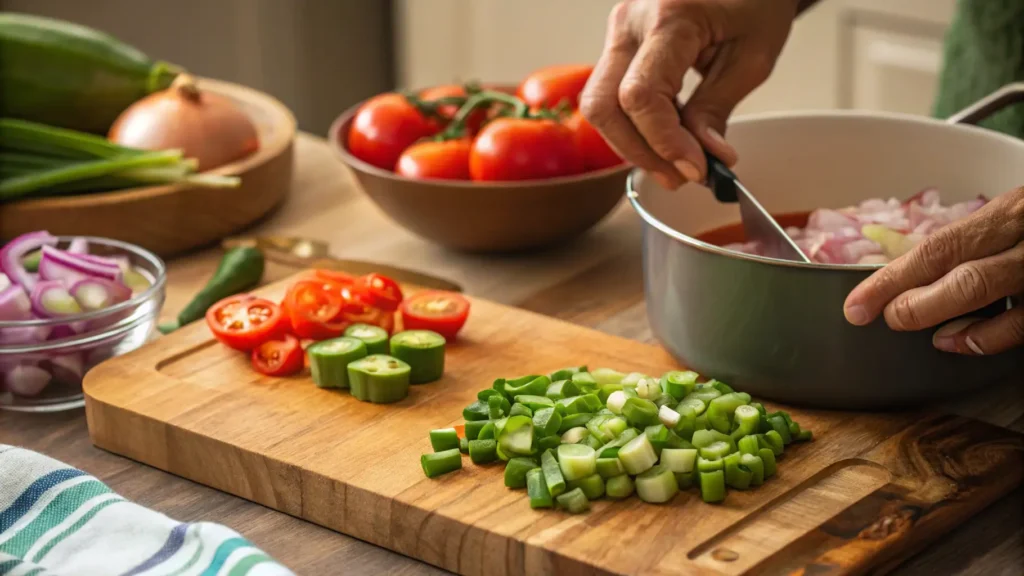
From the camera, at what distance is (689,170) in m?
1.50

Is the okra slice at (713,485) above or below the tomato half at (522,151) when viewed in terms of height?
below

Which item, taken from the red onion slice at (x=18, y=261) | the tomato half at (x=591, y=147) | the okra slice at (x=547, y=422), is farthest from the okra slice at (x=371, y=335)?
the tomato half at (x=591, y=147)

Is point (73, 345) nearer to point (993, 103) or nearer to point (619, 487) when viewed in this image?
point (619, 487)

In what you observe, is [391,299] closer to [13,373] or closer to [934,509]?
[13,373]

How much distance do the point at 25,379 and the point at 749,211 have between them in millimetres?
913

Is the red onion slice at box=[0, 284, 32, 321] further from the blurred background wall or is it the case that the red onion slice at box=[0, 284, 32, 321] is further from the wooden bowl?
the blurred background wall

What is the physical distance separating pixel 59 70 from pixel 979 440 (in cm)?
162

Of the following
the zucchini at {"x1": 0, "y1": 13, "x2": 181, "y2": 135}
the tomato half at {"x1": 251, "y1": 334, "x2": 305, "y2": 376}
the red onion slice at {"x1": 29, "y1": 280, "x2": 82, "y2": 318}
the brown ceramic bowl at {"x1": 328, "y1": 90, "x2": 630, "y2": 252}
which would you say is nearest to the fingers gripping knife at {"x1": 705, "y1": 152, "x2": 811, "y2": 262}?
the brown ceramic bowl at {"x1": 328, "y1": 90, "x2": 630, "y2": 252}

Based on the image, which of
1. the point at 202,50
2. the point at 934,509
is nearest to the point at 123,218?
the point at 934,509

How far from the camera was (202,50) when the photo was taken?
159 inches

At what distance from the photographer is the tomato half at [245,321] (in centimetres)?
150

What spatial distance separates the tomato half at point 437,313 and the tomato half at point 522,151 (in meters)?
0.25

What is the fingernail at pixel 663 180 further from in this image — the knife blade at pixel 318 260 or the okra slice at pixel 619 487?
the okra slice at pixel 619 487

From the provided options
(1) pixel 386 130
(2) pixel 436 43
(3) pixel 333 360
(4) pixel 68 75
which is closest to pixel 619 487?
(3) pixel 333 360
